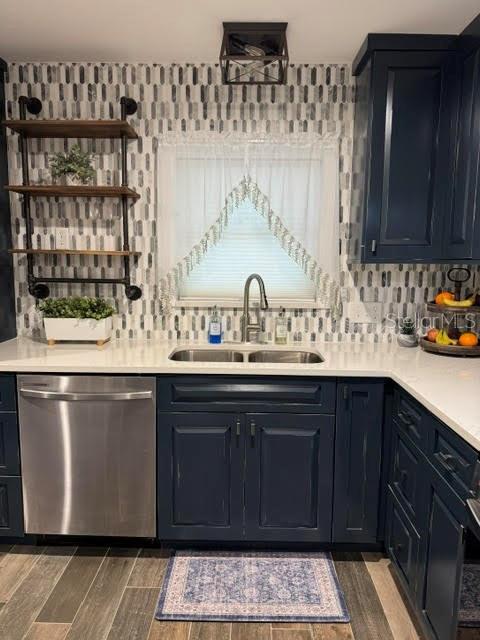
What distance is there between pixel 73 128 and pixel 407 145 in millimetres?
1736

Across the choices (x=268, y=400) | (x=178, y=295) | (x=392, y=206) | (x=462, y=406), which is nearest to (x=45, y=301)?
(x=178, y=295)

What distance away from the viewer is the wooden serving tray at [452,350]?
2387 millimetres

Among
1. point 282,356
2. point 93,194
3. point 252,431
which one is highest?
point 93,194

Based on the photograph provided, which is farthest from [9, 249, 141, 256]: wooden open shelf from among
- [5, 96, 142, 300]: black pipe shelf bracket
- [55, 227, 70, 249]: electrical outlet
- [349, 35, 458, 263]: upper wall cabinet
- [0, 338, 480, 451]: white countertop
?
[349, 35, 458, 263]: upper wall cabinet

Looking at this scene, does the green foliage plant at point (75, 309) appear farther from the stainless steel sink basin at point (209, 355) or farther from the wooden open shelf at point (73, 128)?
the wooden open shelf at point (73, 128)

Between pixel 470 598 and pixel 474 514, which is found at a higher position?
pixel 474 514

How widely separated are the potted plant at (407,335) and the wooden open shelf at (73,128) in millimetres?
1861

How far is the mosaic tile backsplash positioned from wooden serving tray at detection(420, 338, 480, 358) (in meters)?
0.33

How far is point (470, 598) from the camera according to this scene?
1362mm

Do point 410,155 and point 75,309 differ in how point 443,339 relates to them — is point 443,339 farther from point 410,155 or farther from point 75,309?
point 75,309

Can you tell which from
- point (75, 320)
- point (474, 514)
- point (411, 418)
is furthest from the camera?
point (75, 320)

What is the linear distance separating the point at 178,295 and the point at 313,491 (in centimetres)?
132

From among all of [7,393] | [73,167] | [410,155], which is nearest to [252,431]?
[7,393]

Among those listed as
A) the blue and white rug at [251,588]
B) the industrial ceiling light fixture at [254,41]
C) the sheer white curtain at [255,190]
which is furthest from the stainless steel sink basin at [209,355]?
the industrial ceiling light fixture at [254,41]
